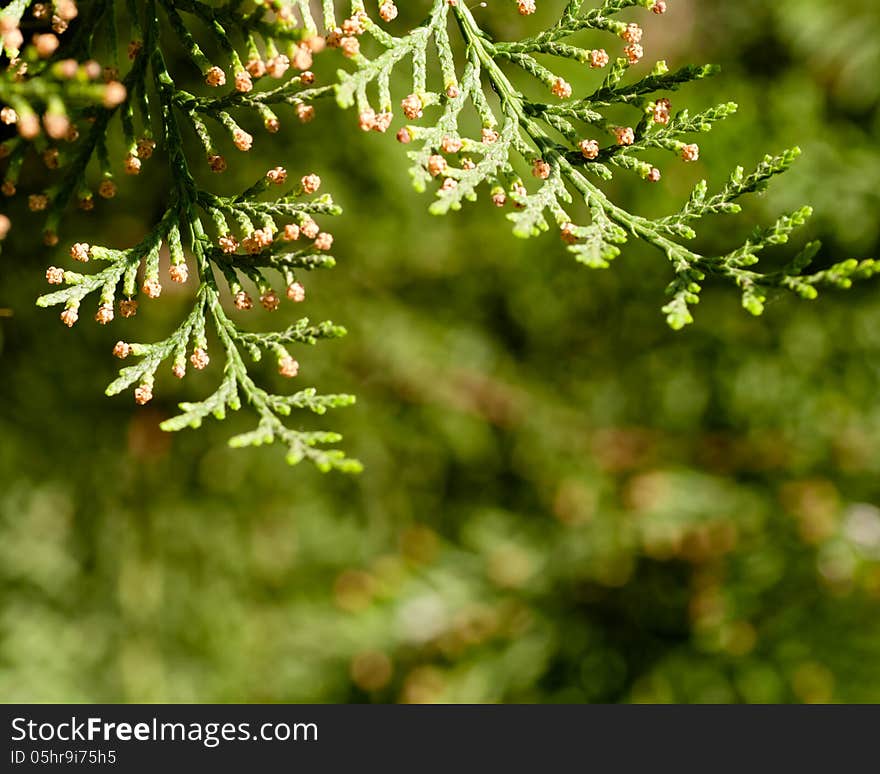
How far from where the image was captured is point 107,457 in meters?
3.25

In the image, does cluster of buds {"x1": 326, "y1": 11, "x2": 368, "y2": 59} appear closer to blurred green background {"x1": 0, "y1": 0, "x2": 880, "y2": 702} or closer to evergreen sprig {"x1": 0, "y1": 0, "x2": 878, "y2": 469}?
evergreen sprig {"x1": 0, "y1": 0, "x2": 878, "y2": 469}

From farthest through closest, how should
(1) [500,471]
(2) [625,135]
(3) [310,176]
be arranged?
(1) [500,471]
(2) [625,135]
(3) [310,176]

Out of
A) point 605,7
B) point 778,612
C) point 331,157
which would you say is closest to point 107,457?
point 331,157

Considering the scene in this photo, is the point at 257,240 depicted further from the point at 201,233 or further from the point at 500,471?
the point at 500,471

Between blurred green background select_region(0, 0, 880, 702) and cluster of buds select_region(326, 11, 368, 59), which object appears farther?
blurred green background select_region(0, 0, 880, 702)

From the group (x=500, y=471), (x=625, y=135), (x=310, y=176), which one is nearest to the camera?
(x=310, y=176)

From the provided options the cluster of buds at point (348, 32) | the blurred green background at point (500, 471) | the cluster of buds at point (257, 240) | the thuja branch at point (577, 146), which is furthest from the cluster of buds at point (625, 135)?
the blurred green background at point (500, 471)

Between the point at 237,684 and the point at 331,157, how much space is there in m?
2.32

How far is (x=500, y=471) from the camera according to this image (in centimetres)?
347

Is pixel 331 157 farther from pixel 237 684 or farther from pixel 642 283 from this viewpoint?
pixel 237 684

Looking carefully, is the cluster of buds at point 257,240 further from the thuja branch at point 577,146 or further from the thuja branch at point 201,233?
the thuja branch at point 577,146

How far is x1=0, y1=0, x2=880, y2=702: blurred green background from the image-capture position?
3027 mm

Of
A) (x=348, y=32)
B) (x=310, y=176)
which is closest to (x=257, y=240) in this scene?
(x=310, y=176)

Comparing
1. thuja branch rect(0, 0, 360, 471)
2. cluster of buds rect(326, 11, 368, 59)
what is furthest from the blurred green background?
cluster of buds rect(326, 11, 368, 59)
